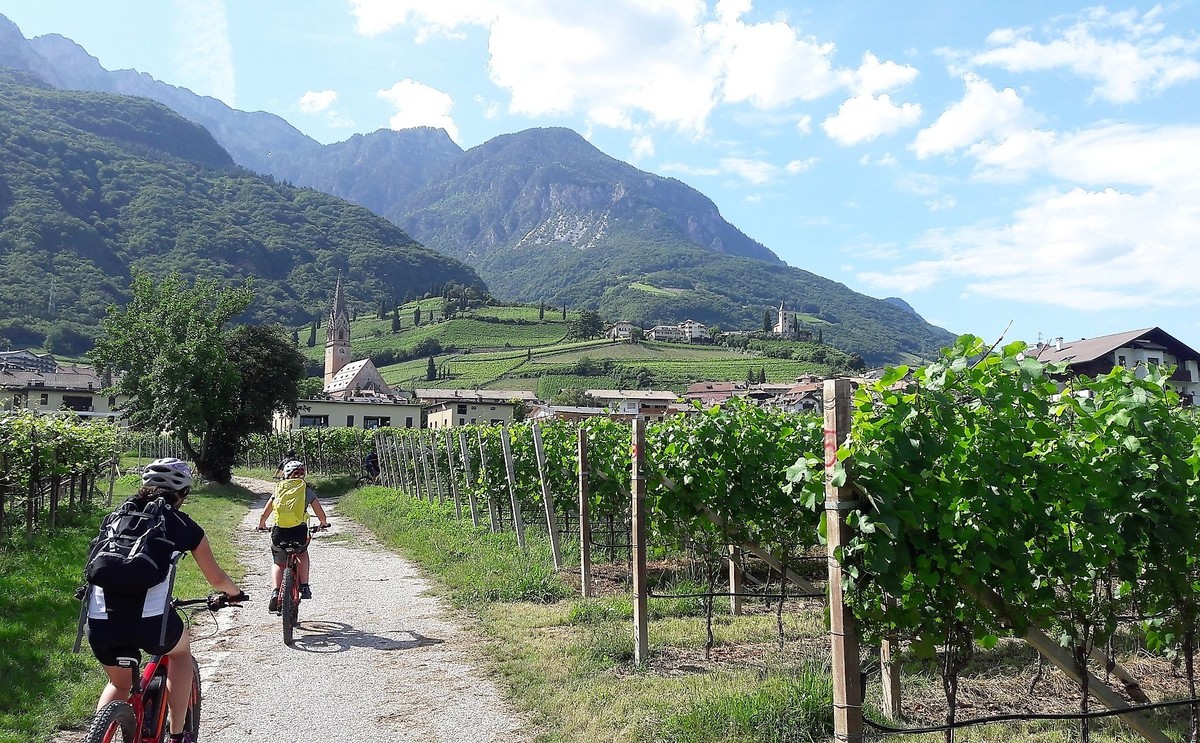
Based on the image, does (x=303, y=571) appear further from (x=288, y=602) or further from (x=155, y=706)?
(x=155, y=706)

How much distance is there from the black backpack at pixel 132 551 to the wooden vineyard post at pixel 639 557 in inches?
142

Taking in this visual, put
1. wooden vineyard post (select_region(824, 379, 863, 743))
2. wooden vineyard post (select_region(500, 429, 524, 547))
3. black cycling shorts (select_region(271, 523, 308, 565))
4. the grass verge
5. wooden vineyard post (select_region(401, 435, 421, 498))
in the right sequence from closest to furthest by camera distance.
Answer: wooden vineyard post (select_region(824, 379, 863, 743)) → the grass verge → black cycling shorts (select_region(271, 523, 308, 565)) → wooden vineyard post (select_region(500, 429, 524, 547)) → wooden vineyard post (select_region(401, 435, 421, 498))

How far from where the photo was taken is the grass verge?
17.9 ft

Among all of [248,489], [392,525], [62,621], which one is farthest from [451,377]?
[62,621]

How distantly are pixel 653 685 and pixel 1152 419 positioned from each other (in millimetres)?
3546

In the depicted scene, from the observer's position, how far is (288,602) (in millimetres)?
7938

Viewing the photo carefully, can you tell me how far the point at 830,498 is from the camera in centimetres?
337

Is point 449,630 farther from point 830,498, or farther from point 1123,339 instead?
point 1123,339

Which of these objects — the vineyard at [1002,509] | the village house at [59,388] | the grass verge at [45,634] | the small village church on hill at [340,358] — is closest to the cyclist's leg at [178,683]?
the grass verge at [45,634]

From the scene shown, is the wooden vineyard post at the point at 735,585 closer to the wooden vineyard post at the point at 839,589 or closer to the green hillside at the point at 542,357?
the wooden vineyard post at the point at 839,589

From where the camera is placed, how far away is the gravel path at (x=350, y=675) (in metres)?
5.45

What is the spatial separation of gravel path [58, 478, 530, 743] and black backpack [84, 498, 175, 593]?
2.05 metres

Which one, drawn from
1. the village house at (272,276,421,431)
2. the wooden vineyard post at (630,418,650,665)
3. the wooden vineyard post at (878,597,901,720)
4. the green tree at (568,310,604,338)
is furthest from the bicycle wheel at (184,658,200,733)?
the green tree at (568,310,604,338)

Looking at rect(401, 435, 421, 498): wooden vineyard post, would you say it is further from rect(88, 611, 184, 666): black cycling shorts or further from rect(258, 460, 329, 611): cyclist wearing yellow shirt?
rect(88, 611, 184, 666): black cycling shorts
